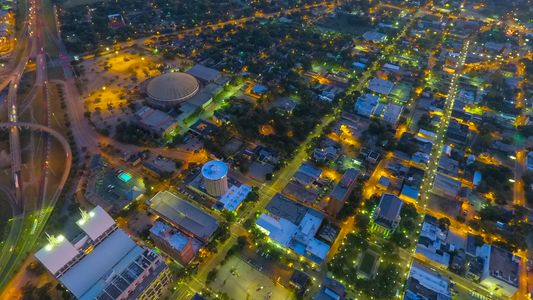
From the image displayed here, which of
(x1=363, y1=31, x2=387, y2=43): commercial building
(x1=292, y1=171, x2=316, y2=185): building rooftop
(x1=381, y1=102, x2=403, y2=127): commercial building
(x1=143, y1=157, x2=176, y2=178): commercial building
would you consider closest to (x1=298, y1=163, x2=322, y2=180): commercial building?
(x1=292, y1=171, x2=316, y2=185): building rooftop

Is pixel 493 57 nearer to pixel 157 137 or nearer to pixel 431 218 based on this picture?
pixel 431 218

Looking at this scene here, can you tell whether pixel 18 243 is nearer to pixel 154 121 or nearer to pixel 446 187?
pixel 154 121

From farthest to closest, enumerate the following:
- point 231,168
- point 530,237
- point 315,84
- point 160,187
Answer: point 315,84, point 231,168, point 160,187, point 530,237

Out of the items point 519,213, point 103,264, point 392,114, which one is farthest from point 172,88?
point 519,213

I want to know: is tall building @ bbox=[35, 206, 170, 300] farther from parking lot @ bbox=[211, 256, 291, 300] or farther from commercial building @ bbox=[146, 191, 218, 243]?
parking lot @ bbox=[211, 256, 291, 300]

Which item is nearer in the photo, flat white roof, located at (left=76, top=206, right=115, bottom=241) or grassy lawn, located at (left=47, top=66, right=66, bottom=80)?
flat white roof, located at (left=76, top=206, right=115, bottom=241)

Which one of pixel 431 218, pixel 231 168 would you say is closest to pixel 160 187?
pixel 231 168

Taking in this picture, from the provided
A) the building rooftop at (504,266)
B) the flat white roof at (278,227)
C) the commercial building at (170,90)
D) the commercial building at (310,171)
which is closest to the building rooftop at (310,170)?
the commercial building at (310,171)
